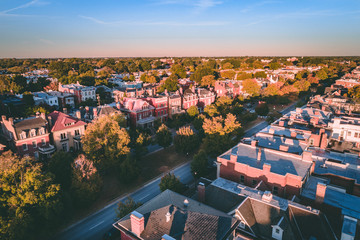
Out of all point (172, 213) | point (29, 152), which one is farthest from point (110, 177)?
point (172, 213)

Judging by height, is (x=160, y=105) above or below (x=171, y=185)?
above

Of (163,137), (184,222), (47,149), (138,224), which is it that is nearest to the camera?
(138,224)

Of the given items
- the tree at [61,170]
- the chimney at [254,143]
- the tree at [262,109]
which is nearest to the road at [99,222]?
the tree at [61,170]

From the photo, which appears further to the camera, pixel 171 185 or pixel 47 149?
pixel 47 149

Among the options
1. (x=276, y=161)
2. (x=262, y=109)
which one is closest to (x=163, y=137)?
(x=276, y=161)

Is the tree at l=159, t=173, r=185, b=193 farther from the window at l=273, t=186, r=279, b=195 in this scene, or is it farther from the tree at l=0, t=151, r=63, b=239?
the tree at l=0, t=151, r=63, b=239

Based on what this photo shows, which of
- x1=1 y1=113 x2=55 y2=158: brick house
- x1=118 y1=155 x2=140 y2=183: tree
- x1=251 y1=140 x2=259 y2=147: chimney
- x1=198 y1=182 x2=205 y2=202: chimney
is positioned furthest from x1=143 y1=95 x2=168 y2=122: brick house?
x1=198 y1=182 x2=205 y2=202: chimney

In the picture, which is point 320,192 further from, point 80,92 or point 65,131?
point 80,92
